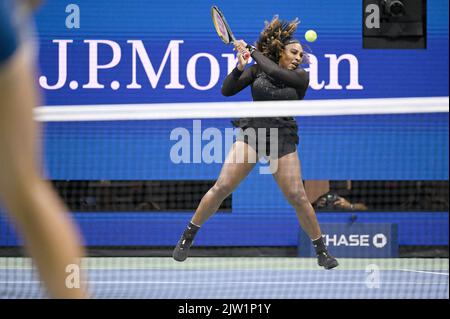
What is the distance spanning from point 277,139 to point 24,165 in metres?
4.40

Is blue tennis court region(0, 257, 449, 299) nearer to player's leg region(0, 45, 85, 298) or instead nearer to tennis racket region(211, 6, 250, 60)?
tennis racket region(211, 6, 250, 60)

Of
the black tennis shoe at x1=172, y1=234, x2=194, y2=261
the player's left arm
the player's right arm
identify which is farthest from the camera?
the player's right arm

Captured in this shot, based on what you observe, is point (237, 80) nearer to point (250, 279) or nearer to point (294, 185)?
point (294, 185)

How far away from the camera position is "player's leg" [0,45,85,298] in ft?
6.37

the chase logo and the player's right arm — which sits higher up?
the player's right arm

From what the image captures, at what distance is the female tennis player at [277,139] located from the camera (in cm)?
625

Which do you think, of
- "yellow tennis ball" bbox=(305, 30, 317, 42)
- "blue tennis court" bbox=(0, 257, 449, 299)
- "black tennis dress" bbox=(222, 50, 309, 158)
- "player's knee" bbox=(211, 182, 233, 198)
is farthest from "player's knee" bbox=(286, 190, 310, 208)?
"yellow tennis ball" bbox=(305, 30, 317, 42)

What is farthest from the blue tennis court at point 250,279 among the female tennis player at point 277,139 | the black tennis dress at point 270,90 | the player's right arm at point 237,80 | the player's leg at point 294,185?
the player's right arm at point 237,80

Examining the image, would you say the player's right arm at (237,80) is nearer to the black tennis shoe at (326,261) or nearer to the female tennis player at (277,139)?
the female tennis player at (277,139)

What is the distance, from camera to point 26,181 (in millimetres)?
1968

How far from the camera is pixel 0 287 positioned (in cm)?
638

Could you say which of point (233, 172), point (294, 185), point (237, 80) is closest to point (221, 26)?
point (237, 80)

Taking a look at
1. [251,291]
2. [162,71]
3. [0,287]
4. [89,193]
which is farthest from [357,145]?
[0,287]

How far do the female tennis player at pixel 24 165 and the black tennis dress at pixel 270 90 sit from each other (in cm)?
426
